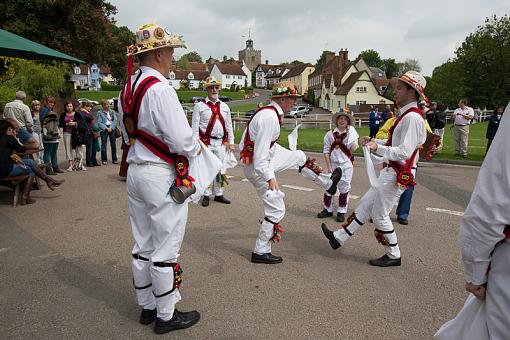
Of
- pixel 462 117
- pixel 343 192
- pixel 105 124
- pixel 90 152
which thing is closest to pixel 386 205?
pixel 343 192

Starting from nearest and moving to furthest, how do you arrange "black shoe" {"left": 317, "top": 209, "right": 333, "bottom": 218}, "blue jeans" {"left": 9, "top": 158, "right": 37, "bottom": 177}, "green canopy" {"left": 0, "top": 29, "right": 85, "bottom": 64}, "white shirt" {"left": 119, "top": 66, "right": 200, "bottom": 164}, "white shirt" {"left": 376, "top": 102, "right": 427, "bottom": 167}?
1. "white shirt" {"left": 119, "top": 66, "right": 200, "bottom": 164}
2. "white shirt" {"left": 376, "top": 102, "right": 427, "bottom": 167}
3. "green canopy" {"left": 0, "top": 29, "right": 85, "bottom": 64}
4. "black shoe" {"left": 317, "top": 209, "right": 333, "bottom": 218}
5. "blue jeans" {"left": 9, "top": 158, "right": 37, "bottom": 177}

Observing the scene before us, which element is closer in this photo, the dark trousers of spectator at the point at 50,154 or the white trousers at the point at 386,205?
the white trousers at the point at 386,205

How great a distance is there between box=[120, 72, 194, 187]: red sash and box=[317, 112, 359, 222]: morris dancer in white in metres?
3.90

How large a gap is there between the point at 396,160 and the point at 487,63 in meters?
47.8

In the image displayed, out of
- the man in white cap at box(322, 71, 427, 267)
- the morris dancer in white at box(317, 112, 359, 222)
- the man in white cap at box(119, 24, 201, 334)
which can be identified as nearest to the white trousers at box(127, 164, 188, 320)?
the man in white cap at box(119, 24, 201, 334)

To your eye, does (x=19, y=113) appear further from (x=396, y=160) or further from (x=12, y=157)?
(x=396, y=160)

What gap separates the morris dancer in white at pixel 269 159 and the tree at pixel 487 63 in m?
45.6

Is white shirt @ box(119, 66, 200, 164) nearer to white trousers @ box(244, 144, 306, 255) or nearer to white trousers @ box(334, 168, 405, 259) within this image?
white trousers @ box(244, 144, 306, 255)

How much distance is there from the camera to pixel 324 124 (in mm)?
32062

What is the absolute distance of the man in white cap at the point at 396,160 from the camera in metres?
4.12

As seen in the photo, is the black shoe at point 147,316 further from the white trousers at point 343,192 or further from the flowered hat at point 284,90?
the white trousers at point 343,192

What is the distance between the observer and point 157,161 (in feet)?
9.82

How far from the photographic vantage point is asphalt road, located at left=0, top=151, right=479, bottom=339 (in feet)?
10.6

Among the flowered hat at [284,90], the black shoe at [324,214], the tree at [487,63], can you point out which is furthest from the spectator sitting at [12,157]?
the tree at [487,63]
